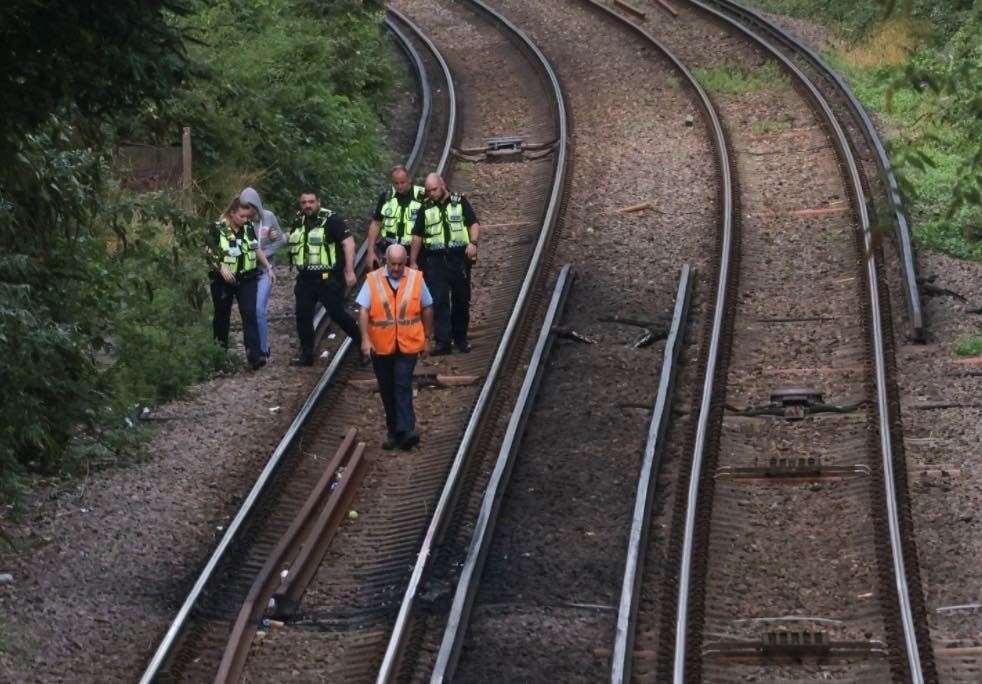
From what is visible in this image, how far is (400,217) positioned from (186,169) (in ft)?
Answer: 15.3

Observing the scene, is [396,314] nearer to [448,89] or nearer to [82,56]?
[82,56]

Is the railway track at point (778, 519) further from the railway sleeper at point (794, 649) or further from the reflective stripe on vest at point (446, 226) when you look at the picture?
the reflective stripe on vest at point (446, 226)

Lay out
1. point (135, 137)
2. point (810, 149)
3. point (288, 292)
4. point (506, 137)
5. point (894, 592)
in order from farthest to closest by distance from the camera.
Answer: point (506, 137) < point (810, 149) < point (135, 137) < point (288, 292) < point (894, 592)

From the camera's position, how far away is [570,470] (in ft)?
40.6

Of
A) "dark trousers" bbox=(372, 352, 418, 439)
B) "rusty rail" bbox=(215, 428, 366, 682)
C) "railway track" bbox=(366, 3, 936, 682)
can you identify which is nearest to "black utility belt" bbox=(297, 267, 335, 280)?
"railway track" bbox=(366, 3, 936, 682)

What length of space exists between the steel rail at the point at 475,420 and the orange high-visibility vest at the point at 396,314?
0.76m

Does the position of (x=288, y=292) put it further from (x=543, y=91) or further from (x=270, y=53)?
(x=543, y=91)

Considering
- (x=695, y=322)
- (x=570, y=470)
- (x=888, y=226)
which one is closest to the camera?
(x=888, y=226)

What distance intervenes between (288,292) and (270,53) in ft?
20.1

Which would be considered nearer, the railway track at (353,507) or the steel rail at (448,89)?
the railway track at (353,507)

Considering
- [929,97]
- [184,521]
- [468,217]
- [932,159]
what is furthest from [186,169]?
[929,97]

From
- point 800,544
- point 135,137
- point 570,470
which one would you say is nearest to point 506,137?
point 135,137

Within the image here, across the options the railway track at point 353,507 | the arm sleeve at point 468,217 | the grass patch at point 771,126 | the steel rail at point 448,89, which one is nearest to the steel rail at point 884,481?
the railway track at point 353,507

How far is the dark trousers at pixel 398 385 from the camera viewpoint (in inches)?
510
